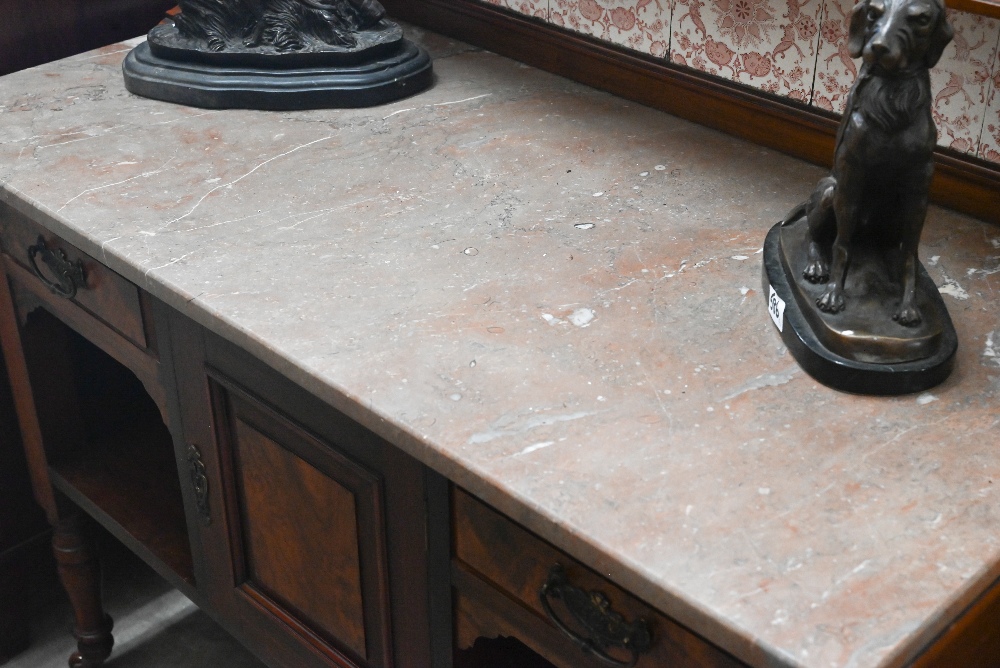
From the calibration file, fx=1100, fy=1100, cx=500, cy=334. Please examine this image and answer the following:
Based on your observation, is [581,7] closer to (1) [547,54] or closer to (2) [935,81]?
(1) [547,54]

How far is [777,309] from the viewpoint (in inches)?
40.8

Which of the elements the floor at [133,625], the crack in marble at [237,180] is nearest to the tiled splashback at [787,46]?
the crack in marble at [237,180]

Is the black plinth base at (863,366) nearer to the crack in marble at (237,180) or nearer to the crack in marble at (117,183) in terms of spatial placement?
the crack in marble at (237,180)

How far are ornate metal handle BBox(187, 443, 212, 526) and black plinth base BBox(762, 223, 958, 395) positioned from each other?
72 centimetres

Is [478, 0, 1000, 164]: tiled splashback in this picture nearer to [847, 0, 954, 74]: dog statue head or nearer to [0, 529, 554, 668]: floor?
[847, 0, 954, 74]: dog statue head

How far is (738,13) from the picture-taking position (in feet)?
4.62

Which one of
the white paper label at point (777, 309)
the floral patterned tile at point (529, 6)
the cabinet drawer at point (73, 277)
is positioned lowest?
the cabinet drawer at point (73, 277)

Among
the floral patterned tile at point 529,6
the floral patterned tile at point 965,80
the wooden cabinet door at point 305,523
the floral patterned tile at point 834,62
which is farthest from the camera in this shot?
the floral patterned tile at point 529,6

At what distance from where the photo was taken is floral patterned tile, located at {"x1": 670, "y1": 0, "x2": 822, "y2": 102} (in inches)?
53.4

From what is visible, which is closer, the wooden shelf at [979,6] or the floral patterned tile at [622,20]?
the wooden shelf at [979,6]

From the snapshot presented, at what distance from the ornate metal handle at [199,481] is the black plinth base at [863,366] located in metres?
0.72

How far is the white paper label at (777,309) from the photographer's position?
1.02 m

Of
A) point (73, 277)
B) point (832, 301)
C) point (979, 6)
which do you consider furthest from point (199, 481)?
point (979, 6)

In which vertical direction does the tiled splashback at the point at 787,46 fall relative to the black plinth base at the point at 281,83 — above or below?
above
